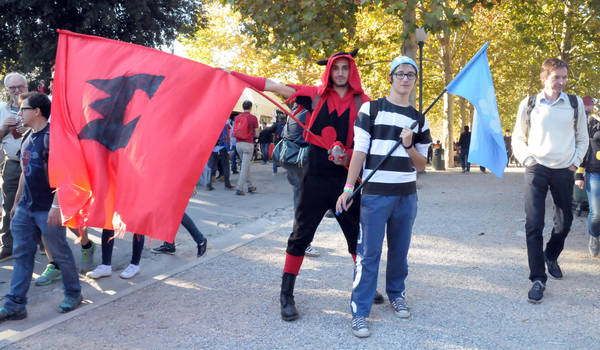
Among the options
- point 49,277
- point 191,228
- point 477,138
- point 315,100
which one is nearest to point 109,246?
point 49,277


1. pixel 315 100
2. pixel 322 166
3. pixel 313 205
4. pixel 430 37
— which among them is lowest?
pixel 313 205

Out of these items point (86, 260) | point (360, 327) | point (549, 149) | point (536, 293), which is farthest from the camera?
point (86, 260)

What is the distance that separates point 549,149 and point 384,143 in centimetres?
163

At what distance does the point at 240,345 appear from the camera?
334cm

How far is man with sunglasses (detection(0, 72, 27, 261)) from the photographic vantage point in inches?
200

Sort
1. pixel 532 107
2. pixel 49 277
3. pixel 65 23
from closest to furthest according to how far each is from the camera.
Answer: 1. pixel 532 107
2. pixel 49 277
3. pixel 65 23

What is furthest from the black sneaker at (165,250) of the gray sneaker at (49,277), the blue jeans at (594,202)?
the blue jeans at (594,202)

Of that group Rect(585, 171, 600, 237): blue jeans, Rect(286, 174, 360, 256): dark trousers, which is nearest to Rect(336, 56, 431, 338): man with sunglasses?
Rect(286, 174, 360, 256): dark trousers

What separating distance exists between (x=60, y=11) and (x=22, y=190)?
926cm

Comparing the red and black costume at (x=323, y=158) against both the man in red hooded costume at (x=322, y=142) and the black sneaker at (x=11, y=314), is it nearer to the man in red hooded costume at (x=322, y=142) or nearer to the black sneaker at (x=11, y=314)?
the man in red hooded costume at (x=322, y=142)

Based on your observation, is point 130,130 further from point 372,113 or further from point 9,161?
point 9,161

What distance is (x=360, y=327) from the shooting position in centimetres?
350

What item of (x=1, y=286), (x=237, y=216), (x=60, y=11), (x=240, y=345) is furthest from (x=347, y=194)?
(x=60, y=11)

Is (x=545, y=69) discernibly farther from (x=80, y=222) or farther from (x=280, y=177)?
(x=280, y=177)
